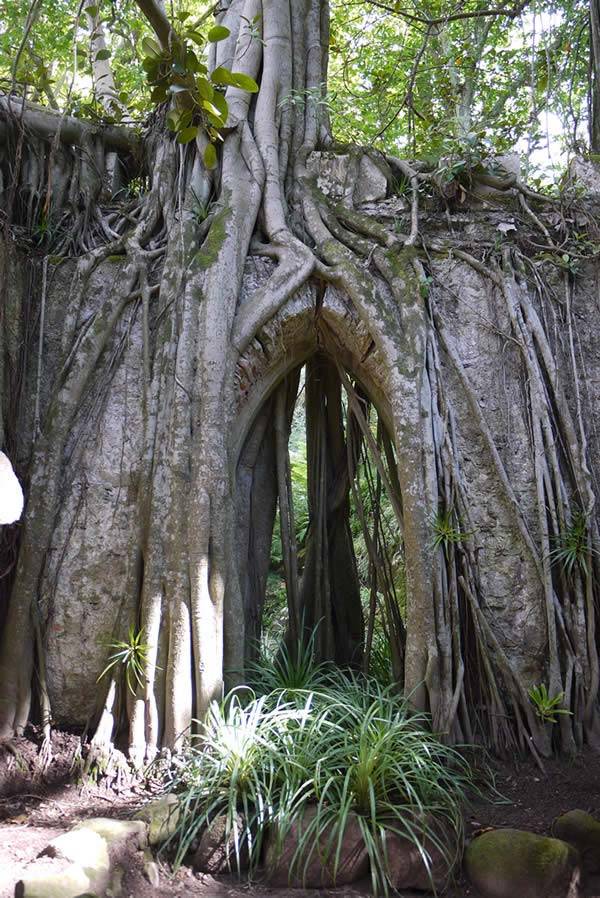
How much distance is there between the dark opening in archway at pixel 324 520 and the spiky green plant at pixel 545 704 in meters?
1.00

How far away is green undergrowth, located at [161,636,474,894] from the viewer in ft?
10.1

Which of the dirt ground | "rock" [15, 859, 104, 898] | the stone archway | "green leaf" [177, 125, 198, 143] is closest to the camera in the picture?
"rock" [15, 859, 104, 898]

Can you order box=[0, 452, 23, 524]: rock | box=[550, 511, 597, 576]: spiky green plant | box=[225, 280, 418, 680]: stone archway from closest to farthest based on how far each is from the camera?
1. box=[0, 452, 23, 524]: rock
2. box=[550, 511, 597, 576]: spiky green plant
3. box=[225, 280, 418, 680]: stone archway

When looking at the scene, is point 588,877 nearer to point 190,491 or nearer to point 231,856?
point 231,856

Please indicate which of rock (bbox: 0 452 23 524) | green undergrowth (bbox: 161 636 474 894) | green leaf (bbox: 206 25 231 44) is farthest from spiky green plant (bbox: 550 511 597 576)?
green leaf (bbox: 206 25 231 44)

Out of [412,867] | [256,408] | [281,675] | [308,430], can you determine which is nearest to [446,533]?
[281,675]

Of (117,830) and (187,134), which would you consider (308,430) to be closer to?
(187,134)

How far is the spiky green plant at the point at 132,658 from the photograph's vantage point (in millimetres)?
3896

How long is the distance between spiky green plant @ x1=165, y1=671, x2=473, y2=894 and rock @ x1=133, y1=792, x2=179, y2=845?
0.04 meters

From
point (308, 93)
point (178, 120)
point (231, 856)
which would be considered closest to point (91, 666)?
point (231, 856)

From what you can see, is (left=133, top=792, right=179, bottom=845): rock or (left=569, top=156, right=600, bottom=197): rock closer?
(left=133, top=792, right=179, bottom=845): rock

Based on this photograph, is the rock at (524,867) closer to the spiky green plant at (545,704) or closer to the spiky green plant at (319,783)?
the spiky green plant at (319,783)

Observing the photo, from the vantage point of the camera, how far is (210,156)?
178 inches

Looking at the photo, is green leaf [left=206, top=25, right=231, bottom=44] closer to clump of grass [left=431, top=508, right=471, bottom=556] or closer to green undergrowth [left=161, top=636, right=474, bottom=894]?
clump of grass [left=431, top=508, right=471, bottom=556]
